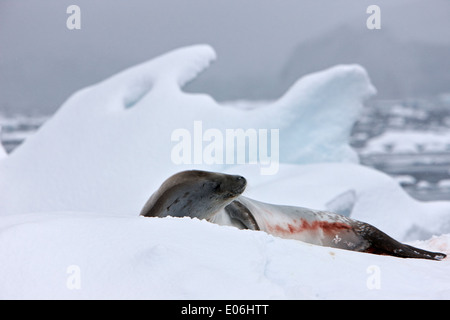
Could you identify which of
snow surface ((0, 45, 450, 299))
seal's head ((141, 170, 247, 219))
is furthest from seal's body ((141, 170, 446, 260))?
snow surface ((0, 45, 450, 299))

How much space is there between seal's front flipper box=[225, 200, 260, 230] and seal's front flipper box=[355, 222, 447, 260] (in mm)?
571

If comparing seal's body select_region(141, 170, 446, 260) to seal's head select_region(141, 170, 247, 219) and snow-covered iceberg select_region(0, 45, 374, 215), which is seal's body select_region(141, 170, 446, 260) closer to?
seal's head select_region(141, 170, 247, 219)

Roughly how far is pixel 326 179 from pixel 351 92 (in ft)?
3.61

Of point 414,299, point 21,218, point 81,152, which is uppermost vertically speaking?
point 81,152

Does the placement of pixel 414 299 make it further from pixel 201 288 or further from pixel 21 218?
pixel 21 218

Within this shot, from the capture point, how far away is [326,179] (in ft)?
13.7

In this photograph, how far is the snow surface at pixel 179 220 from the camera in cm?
133

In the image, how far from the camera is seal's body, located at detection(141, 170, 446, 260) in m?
2.07

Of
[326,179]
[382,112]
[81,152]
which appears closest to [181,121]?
[81,152]

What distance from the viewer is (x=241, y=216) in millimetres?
2285

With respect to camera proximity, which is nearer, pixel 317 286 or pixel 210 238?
pixel 317 286

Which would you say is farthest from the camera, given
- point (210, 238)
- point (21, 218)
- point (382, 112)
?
point (382, 112)

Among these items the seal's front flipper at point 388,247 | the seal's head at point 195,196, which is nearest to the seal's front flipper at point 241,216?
the seal's head at point 195,196

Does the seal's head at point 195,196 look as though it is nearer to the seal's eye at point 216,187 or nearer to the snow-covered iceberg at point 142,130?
the seal's eye at point 216,187
